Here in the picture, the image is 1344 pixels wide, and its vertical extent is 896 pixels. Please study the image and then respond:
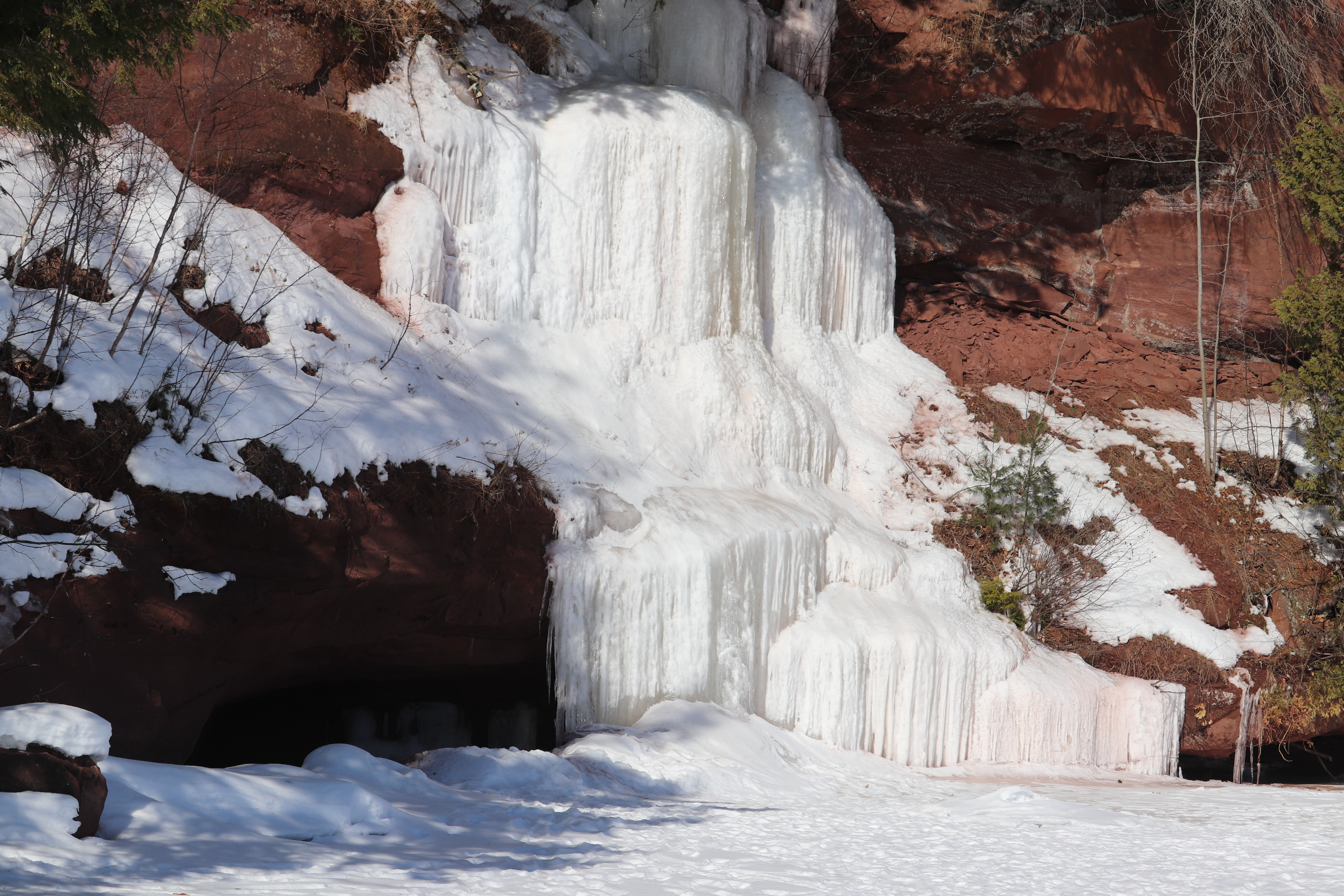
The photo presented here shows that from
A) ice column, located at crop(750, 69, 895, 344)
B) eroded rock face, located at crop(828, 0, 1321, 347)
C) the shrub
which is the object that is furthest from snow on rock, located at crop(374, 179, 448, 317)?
eroded rock face, located at crop(828, 0, 1321, 347)

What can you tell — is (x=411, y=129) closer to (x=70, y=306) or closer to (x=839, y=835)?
(x=70, y=306)

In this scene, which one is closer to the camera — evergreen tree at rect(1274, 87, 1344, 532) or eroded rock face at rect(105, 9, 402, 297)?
eroded rock face at rect(105, 9, 402, 297)

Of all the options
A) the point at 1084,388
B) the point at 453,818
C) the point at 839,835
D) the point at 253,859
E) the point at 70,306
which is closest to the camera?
the point at 253,859

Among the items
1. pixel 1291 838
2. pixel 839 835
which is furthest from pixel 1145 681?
pixel 839 835

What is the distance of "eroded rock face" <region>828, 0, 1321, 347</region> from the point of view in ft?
47.7

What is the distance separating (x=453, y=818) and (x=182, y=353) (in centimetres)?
390

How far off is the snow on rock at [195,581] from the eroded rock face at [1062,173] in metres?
11.1

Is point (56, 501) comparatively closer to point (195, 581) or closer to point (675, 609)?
point (195, 581)

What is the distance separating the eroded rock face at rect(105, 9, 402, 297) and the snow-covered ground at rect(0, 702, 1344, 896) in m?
5.28

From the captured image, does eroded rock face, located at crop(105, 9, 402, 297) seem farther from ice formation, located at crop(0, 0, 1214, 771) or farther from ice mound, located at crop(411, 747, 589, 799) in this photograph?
ice mound, located at crop(411, 747, 589, 799)

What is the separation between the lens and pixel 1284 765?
1249 centimetres

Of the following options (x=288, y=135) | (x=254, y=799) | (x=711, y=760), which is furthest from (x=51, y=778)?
(x=288, y=135)

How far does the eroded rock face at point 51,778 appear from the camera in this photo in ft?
15.3

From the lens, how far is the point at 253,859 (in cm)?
483
